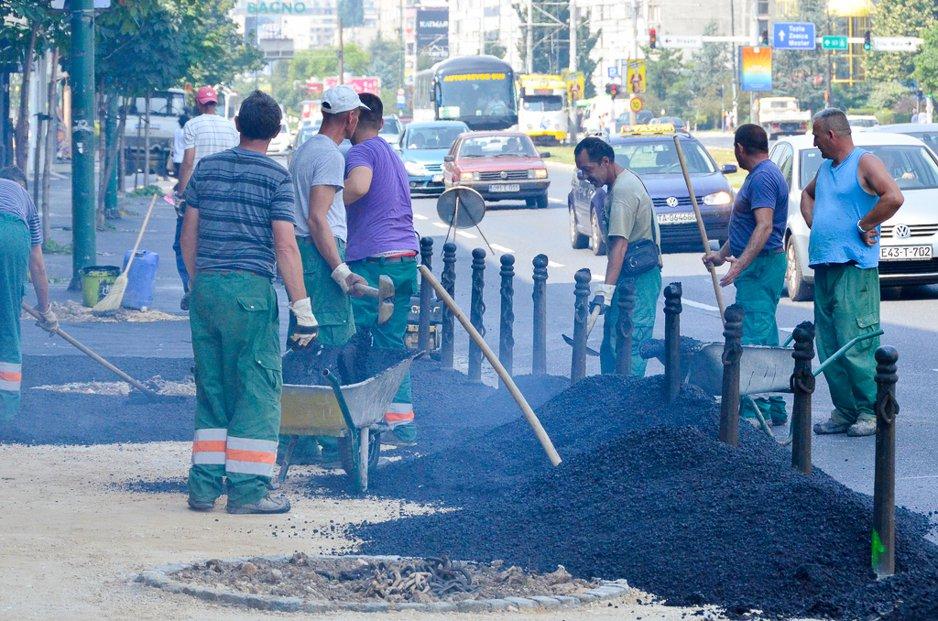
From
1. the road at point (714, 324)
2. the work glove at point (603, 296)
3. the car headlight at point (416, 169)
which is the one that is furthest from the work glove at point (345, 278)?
→ the car headlight at point (416, 169)

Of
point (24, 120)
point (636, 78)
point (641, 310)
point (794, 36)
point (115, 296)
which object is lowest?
point (115, 296)

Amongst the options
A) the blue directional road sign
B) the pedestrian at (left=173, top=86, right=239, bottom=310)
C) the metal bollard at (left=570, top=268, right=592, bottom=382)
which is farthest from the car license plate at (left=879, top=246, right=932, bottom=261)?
the blue directional road sign

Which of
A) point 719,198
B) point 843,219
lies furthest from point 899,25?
point 843,219

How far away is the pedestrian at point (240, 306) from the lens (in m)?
→ 7.11

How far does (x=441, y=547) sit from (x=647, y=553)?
858 millimetres

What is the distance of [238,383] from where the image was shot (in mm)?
7156

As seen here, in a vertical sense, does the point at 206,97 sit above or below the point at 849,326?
above

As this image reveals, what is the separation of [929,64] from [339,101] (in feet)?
177

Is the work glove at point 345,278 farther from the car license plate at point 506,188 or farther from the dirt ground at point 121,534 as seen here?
the car license plate at point 506,188

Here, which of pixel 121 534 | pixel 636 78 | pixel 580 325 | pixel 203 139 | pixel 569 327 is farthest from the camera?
pixel 636 78

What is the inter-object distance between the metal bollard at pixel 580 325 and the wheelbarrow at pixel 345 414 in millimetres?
2888

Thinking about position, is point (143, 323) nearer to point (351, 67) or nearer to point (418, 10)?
point (351, 67)

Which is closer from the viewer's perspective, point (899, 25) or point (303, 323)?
point (303, 323)

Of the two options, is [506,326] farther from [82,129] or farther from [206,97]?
[82,129]
